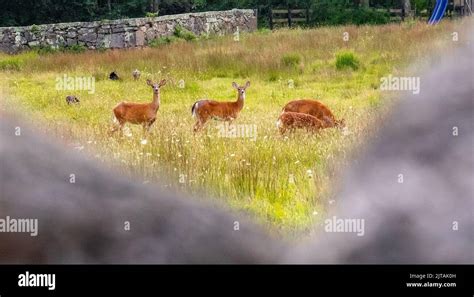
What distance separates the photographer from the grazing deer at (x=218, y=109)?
4.29 meters

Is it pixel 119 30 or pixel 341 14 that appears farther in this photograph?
pixel 119 30

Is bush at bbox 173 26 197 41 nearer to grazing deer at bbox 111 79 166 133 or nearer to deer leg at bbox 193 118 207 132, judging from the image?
grazing deer at bbox 111 79 166 133

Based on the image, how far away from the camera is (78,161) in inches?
93.5

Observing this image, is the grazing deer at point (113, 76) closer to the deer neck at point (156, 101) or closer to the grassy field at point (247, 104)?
the grassy field at point (247, 104)

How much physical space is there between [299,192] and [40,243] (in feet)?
3.86

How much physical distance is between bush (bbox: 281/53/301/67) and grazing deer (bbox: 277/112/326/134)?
2.86 feet

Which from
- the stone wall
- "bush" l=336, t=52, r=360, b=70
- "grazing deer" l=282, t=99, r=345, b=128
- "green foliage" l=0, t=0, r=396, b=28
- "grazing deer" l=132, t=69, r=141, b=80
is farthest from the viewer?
the stone wall

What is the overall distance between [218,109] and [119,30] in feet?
12.3

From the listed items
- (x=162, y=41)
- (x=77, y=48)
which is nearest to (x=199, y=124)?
(x=77, y=48)

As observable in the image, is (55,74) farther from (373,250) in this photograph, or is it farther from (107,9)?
(373,250)

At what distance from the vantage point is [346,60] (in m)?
4.86

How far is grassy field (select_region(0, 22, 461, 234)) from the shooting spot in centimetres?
297
